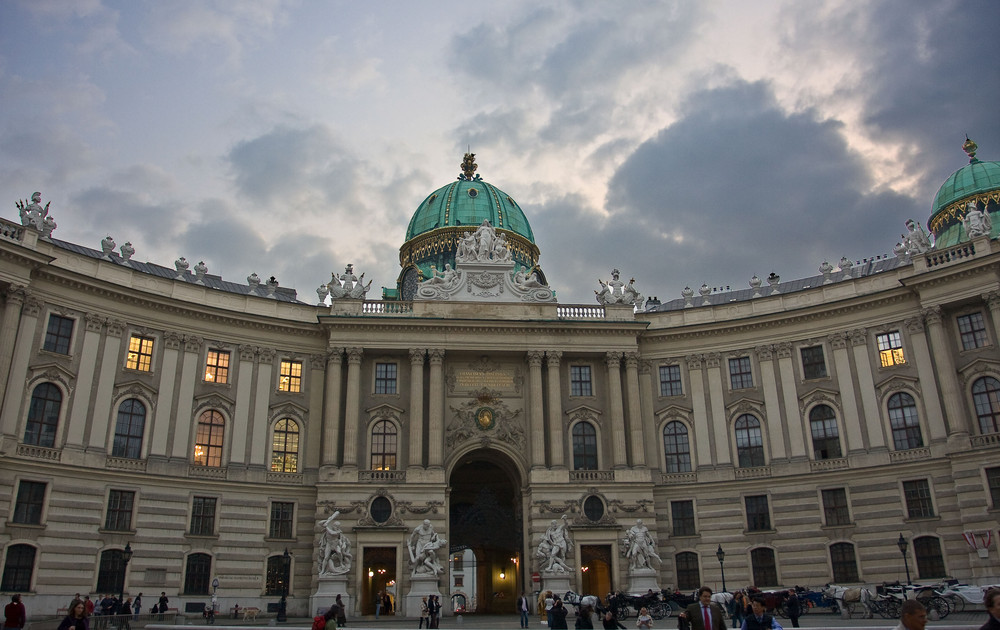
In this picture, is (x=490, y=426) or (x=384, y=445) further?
(x=490, y=426)

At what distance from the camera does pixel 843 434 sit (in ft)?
149

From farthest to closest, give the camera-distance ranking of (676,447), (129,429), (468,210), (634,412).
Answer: (468,210) → (676,447) → (634,412) → (129,429)

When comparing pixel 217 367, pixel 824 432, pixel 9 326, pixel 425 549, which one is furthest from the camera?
pixel 824 432

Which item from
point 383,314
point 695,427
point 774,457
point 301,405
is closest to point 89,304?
point 301,405

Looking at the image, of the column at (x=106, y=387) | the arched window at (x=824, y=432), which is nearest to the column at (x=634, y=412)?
the arched window at (x=824, y=432)

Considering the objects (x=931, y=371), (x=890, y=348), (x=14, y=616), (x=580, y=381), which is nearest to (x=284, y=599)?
(x=14, y=616)

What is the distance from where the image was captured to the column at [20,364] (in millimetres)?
37281

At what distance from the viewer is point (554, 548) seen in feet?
142

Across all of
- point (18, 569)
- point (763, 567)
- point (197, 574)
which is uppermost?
point (18, 569)

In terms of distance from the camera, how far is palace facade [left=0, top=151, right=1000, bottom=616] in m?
39.4

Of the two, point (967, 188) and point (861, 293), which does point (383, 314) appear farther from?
point (967, 188)

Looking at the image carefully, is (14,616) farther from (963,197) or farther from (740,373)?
(963,197)

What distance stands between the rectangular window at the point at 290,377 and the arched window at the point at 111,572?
484 inches

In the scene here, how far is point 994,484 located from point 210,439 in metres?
40.5
